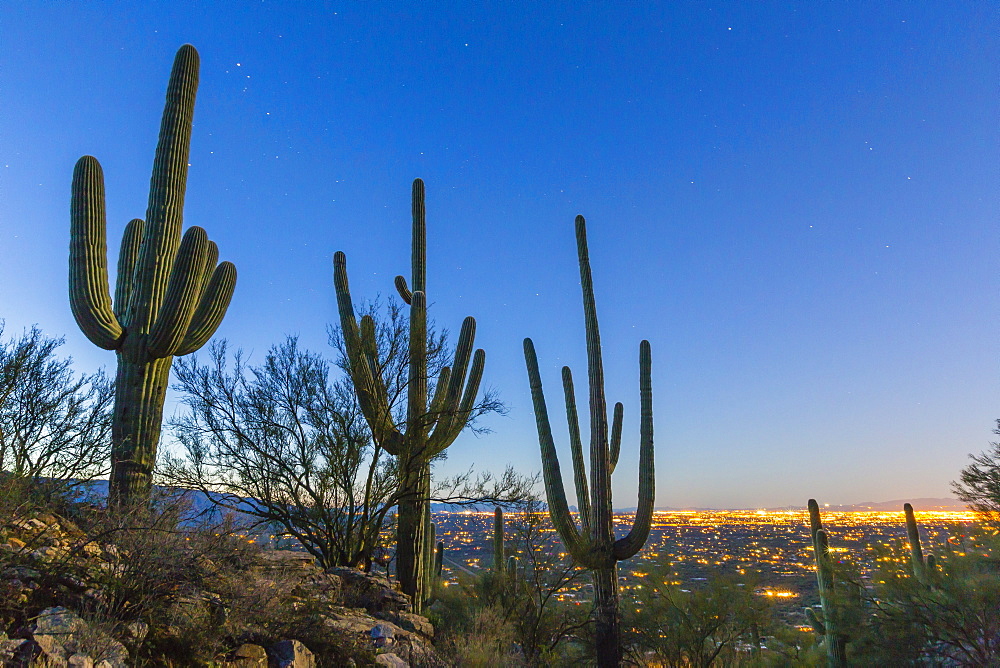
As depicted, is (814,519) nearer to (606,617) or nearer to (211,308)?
(606,617)

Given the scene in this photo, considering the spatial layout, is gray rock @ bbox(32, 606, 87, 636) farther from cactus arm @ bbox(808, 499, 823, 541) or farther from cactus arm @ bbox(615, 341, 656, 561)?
cactus arm @ bbox(808, 499, 823, 541)

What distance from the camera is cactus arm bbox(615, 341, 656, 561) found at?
12195mm

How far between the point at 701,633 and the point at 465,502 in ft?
21.4

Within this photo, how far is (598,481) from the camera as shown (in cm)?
1275

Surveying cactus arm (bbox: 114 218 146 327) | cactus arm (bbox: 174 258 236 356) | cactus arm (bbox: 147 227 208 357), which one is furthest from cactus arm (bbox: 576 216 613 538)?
cactus arm (bbox: 114 218 146 327)

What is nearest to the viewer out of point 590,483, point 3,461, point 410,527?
point 3,461

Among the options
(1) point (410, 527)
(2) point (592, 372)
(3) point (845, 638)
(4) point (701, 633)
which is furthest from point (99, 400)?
(3) point (845, 638)

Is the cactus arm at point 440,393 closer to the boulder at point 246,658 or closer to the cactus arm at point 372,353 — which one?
the cactus arm at point 372,353

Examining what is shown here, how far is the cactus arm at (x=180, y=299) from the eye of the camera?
9422 mm

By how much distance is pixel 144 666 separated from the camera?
4.55 m

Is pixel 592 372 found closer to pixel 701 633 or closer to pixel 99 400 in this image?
pixel 701 633

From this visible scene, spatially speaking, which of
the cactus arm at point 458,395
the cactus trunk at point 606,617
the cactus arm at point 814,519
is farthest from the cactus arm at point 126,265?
the cactus arm at point 814,519

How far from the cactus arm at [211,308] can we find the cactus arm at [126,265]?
1007 millimetres

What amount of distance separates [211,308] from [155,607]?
653 centimetres
